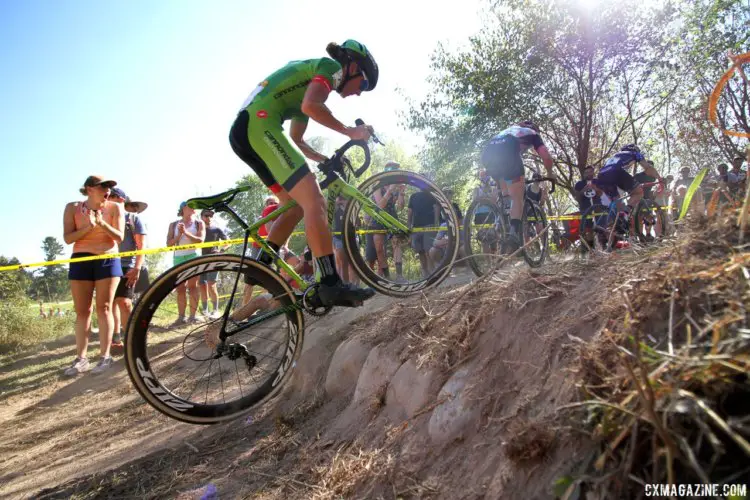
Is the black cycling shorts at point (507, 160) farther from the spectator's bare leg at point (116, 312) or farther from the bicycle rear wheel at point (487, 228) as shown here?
the spectator's bare leg at point (116, 312)

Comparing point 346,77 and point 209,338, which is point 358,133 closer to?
point 346,77

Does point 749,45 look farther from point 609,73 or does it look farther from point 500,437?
point 500,437

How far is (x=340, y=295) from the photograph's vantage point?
113 inches

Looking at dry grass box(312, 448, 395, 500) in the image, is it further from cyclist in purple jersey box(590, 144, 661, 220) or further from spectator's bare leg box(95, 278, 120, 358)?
cyclist in purple jersey box(590, 144, 661, 220)

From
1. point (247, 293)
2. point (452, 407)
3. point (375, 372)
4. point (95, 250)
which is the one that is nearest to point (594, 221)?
point (375, 372)

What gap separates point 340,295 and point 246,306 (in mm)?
652

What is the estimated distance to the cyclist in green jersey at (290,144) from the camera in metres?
2.84

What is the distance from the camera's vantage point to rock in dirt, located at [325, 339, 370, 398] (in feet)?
9.62

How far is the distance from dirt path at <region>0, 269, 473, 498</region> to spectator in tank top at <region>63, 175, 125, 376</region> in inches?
21.9

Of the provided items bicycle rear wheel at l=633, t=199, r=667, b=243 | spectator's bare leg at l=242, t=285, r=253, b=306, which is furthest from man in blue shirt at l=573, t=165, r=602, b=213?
spectator's bare leg at l=242, t=285, r=253, b=306

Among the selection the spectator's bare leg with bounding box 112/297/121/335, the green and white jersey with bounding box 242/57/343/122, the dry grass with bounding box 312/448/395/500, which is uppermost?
the green and white jersey with bounding box 242/57/343/122

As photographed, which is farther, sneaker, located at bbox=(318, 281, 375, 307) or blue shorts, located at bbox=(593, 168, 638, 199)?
blue shorts, located at bbox=(593, 168, 638, 199)

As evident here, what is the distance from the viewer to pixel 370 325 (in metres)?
3.31

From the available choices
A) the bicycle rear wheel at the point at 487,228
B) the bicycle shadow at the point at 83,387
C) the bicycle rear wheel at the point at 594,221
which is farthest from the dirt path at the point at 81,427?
the bicycle rear wheel at the point at 594,221
